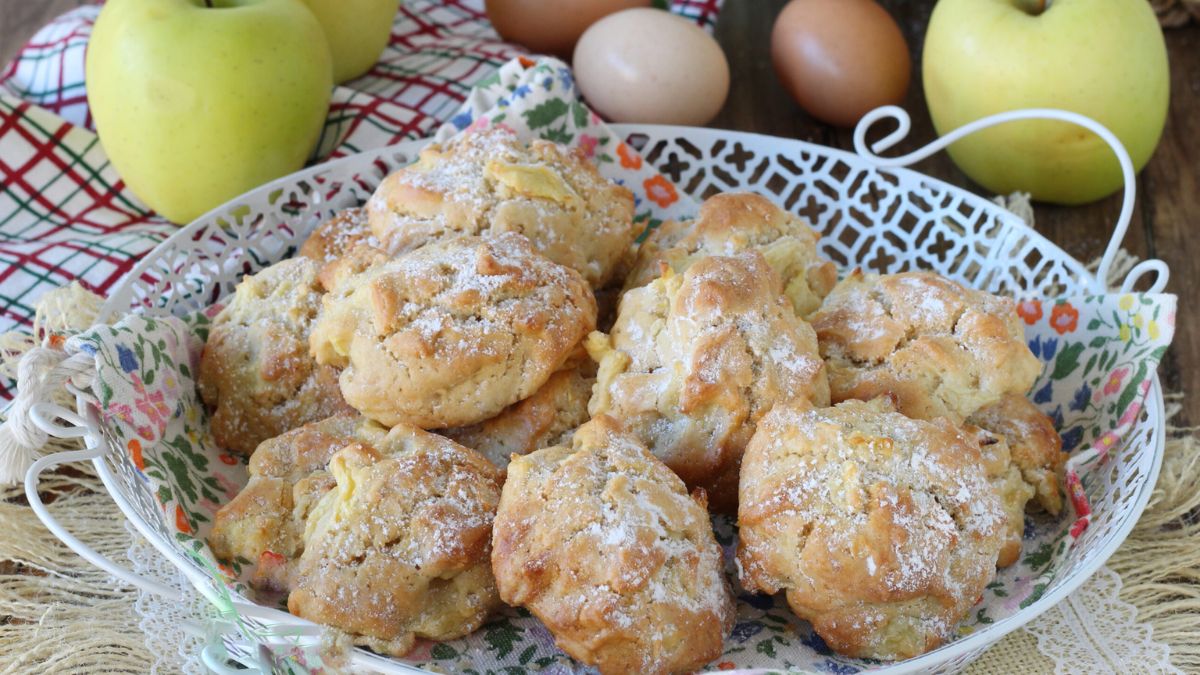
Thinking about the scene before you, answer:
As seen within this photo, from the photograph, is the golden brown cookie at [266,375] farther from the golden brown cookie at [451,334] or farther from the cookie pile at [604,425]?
the golden brown cookie at [451,334]

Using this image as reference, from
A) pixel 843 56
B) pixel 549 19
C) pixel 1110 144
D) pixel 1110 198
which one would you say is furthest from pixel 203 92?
pixel 1110 198

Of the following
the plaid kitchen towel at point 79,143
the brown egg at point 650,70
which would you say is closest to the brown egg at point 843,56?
the brown egg at point 650,70

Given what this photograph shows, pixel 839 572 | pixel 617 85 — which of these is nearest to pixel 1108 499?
pixel 839 572

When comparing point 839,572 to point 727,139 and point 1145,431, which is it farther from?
point 727,139

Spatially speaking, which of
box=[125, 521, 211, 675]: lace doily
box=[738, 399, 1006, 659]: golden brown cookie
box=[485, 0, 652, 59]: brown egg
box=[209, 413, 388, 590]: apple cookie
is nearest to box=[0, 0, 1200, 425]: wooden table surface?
box=[485, 0, 652, 59]: brown egg

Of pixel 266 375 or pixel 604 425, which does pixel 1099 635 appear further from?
pixel 266 375

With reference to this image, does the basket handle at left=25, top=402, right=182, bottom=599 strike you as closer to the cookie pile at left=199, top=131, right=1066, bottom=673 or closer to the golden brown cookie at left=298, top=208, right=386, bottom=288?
the cookie pile at left=199, top=131, right=1066, bottom=673
